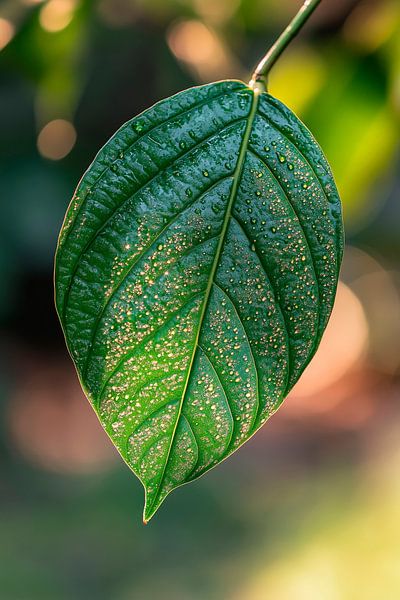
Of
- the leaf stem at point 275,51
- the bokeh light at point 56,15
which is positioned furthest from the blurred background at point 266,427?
the leaf stem at point 275,51

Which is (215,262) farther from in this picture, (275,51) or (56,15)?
(56,15)

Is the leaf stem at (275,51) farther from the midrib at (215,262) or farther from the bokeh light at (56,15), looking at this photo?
the bokeh light at (56,15)

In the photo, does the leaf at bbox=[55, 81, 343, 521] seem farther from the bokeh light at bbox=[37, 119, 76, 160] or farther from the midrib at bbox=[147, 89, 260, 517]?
the bokeh light at bbox=[37, 119, 76, 160]

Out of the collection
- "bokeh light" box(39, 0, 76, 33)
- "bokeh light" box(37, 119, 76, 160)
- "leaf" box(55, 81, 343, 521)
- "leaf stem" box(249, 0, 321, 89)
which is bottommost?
"leaf" box(55, 81, 343, 521)

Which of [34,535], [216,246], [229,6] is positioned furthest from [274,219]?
[34,535]

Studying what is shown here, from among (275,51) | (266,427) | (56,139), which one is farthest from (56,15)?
(266,427)

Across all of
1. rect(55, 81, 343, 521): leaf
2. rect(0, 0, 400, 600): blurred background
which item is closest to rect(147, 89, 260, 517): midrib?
rect(55, 81, 343, 521): leaf
